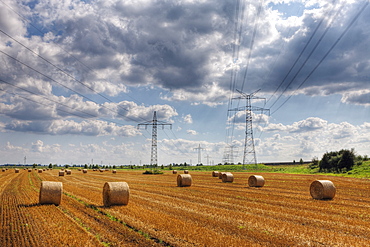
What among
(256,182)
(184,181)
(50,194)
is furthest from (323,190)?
(50,194)

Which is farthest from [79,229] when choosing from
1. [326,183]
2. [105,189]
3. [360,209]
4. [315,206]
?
[326,183]

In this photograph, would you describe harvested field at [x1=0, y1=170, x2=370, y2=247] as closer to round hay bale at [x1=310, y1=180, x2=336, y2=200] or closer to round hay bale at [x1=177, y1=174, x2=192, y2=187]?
round hay bale at [x1=310, y1=180, x2=336, y2=200]

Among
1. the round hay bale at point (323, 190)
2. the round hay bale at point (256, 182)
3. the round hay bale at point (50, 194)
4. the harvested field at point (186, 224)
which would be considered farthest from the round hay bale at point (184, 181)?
the round hay bale at point (50, 194)

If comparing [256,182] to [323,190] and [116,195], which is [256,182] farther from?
[116,195]

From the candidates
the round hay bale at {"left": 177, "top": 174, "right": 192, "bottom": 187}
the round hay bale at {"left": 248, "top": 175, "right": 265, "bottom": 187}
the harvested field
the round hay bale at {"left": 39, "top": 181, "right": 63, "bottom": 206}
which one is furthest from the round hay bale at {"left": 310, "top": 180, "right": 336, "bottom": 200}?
the round hay bale at {"left": 39, "top": 181, "right": 63, "bottom": 206}

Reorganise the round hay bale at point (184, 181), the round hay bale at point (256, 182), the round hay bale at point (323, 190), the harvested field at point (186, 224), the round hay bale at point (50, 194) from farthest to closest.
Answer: the round hay bale at point (184, 181) → the round hay bale at point (256, 182) → the round hay bale at point (323, 190) → the round hay bale at point (50, 194) → the harvested field at point (186, 224)

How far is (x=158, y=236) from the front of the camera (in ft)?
39.9

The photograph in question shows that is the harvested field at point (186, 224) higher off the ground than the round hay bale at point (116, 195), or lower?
lower

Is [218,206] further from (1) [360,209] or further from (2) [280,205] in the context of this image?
(1) [360,209]

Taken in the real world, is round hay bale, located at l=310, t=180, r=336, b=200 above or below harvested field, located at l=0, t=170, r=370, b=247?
above

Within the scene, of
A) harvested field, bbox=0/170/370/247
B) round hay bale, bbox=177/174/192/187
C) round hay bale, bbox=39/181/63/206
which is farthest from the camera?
round hay bale, bbox=177/174/192/187

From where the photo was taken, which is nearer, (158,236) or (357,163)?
(158,236)

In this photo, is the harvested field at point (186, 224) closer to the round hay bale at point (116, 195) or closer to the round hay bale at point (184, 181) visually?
the round hay bale at point (116, 195)

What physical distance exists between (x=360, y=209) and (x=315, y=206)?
8.50 feet
